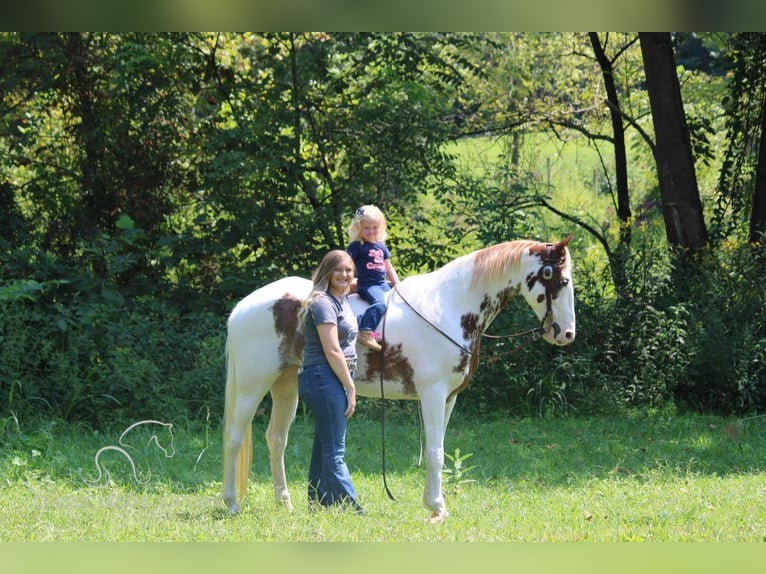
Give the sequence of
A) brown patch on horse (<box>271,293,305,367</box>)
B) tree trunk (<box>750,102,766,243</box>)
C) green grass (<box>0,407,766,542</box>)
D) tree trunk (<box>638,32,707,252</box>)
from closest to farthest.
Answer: green grass (<box>0,407,766,542</box>) < brown patch on horse (<box>271,293,305,367</box>) < tree trunk (<box>750,102,766,243</box>) < tree trunk (<box>638,32,707,252</box>)

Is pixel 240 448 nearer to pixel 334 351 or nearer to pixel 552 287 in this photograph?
pixel 334 351

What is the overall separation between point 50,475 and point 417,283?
3307mm

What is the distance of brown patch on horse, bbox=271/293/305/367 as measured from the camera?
604cm

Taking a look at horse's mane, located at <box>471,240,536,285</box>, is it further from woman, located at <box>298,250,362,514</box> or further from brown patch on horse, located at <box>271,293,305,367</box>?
brown patch on horse, located at <box>271,293,305,367</box>

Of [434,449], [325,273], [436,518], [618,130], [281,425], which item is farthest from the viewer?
[618,130]

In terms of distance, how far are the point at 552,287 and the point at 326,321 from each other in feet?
4.99

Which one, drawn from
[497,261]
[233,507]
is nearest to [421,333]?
[497,261]

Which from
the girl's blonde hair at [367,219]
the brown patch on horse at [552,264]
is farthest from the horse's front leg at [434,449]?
the girl's blonde hair at [367,219]

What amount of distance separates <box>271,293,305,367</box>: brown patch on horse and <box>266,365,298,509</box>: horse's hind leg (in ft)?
0.52

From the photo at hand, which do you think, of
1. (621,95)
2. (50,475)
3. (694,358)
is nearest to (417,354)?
(50,475)

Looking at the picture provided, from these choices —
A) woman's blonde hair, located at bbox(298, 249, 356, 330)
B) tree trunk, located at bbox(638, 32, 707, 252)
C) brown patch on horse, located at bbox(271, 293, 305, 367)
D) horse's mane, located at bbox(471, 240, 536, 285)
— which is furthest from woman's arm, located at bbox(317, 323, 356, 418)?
tree trunk, located at bbox(638, 32, 707, 252)

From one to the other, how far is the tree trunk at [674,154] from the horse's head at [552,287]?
565 cm

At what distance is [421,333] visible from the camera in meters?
5.98

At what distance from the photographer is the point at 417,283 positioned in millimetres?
→ 6188
